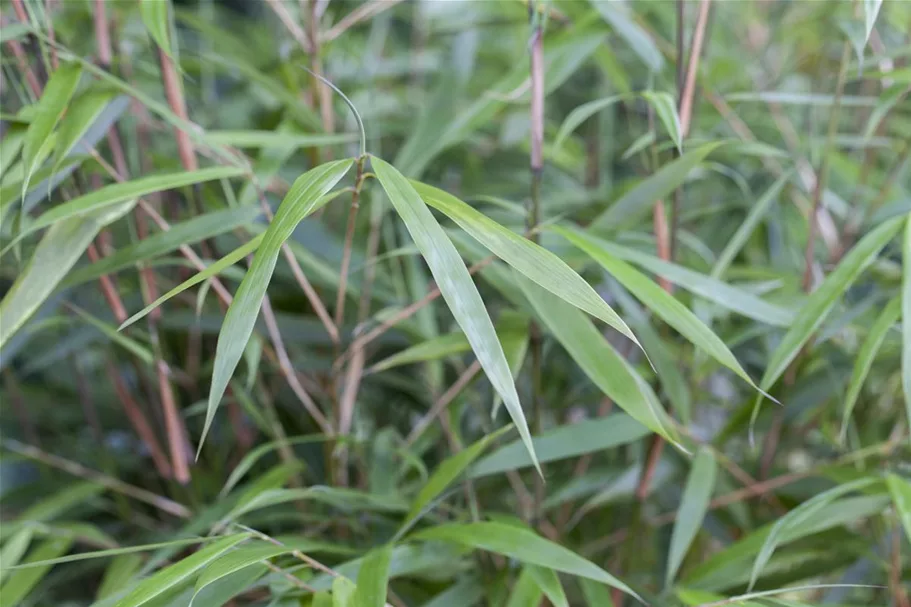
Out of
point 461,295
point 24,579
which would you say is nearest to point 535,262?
point 461,295

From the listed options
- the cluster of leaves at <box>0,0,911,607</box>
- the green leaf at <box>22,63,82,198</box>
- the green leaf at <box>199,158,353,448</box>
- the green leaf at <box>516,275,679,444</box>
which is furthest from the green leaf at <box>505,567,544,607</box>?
the green leaf at <box>22,63,82,198</box>

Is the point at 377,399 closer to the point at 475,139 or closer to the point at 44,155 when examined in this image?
the point at 475,139

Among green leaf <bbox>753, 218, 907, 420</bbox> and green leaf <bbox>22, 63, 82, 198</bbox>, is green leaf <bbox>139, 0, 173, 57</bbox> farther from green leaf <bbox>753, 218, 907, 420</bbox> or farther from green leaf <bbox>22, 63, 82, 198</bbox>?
green leaf <bbox>753, 218, 907, 420</bbox>

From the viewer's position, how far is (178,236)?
457 millimetres

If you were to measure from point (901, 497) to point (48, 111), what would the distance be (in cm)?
49

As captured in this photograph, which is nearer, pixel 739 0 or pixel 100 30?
pixel 100 30

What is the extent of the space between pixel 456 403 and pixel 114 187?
24 centimetres

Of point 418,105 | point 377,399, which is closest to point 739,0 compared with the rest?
point 418,105

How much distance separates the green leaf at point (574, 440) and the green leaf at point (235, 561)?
0.46ft

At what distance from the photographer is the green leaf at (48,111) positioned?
15.6 inches

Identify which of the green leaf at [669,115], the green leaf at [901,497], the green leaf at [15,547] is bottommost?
the green leaf at [901,497]

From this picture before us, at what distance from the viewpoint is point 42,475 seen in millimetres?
707

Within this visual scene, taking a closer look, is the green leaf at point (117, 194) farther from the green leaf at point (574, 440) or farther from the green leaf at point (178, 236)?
the green leaf at point (574, 440)

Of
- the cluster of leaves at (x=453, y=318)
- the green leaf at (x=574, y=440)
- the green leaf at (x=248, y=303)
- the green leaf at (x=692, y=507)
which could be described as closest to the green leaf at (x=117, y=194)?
the cluster of leaves at (x=453, y=318)
